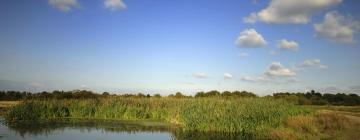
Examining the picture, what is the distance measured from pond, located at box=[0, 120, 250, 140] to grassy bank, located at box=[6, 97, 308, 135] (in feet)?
3.18

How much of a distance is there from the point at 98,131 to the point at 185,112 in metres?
4.88

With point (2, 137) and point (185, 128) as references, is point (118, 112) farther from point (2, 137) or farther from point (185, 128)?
point (2, 137)

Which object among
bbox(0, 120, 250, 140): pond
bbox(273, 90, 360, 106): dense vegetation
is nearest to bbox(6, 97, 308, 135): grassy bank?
bbox(0, 120, 250, 140): pond

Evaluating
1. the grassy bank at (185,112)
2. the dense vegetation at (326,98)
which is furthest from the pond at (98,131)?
the dense vegetation at (326,98)

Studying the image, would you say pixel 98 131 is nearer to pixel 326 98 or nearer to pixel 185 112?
pixel 185 112

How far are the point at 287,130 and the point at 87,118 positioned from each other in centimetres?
1371

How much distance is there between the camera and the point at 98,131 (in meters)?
20.2

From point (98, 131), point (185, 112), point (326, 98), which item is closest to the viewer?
point (98, 131)

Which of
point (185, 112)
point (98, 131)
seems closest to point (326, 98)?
point (185, 112)

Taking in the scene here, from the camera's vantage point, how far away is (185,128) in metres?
20.9

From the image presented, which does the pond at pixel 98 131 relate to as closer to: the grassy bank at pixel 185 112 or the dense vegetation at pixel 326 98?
the grassy bank at pixel 185 112

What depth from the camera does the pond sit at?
18.2 m

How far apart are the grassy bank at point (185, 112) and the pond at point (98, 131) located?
97 centimetres

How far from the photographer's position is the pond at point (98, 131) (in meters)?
18.2
